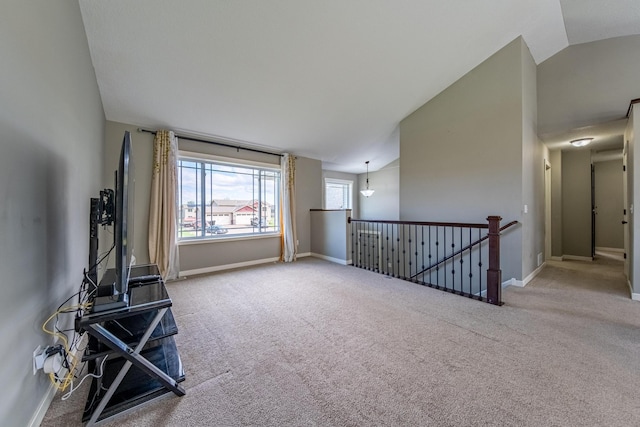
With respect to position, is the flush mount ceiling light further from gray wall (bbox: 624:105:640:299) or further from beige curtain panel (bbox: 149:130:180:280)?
beige curtain panel (bbox: 149:130:180:280)

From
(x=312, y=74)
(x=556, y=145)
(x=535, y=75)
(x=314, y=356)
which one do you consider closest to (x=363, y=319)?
(x=314, y=356)

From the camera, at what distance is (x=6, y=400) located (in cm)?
102

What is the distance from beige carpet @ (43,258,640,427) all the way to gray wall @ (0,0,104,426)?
55 cm

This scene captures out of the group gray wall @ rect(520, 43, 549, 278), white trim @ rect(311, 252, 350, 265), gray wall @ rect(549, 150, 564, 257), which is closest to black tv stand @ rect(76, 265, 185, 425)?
white trim @ rect(311, 252, 350, 265)

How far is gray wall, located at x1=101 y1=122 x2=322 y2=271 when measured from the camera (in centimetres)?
359

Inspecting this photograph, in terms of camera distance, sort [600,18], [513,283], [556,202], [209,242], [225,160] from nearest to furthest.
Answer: [600,18] → [513,283] → [209,242] → [225,160] → [556,202]

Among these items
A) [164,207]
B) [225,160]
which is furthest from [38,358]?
[225,160]

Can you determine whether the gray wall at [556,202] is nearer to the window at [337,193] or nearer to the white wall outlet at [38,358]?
the window at [337,193]

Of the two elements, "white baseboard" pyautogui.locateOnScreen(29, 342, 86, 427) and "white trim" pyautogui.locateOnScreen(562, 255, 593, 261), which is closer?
"white baseboard" pyautogui.locateOnScreen(29, 342, 86, 427)

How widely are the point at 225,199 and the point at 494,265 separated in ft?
13.9

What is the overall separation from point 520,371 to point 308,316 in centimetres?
170

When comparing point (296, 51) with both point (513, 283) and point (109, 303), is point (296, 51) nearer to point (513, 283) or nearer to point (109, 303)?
point (109, 303)

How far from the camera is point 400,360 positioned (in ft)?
5.95

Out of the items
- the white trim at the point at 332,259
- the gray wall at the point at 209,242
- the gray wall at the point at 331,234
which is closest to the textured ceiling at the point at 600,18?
the gray wall at the point at 331,234
